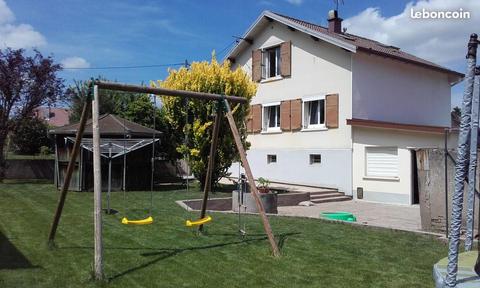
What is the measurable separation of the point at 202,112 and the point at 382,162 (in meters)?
6.85

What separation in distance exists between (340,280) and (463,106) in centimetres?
272

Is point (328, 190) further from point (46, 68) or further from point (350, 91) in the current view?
point (46, 68)

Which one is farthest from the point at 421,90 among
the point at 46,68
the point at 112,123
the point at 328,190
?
the point at 46,68

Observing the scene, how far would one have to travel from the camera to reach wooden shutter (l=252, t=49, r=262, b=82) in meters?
24.0

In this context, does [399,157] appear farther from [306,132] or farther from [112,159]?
[112,159]

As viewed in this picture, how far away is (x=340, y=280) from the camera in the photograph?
6.11m

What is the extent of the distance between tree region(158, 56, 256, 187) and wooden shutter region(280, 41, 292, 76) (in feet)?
18.9

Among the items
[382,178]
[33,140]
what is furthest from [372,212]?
[33,140]

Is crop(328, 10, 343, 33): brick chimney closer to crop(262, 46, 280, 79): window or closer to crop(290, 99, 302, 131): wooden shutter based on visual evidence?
crop(262, 46, 280, 79): window

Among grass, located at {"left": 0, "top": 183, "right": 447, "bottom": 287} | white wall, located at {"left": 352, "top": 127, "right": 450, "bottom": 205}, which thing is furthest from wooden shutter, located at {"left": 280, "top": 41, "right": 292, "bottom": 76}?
grass, located at {"left": 0, "top": 183, "right": 447, "bottom": 287}

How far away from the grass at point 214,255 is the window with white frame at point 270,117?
41.6 feet

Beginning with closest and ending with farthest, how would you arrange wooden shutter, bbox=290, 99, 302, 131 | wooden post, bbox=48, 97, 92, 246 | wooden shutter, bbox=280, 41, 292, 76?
1. wooden post, bbox=48, 97, 92, 246
2. wooden shutter, bbox=290, 99, 302, 131
3. wooden shutter, bbox=280, 41, 292, 76

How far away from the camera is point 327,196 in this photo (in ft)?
59.5

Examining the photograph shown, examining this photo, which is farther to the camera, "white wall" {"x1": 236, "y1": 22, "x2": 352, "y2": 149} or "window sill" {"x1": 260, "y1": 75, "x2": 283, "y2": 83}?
"window sill" {"x1": 260, "y1": 75, "x2": 283, "y2": 83}
